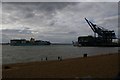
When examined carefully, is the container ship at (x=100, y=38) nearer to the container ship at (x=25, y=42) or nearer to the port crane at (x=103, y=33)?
the port crane at (x=103, y=33)

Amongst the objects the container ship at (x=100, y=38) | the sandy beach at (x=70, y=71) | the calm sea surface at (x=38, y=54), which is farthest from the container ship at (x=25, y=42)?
the sandy beach at (x=70, y=71)

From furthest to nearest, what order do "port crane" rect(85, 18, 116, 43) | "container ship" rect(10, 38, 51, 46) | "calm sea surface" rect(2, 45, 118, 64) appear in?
1. "container ship" rect(10, 38, 51, 46)
2. "port crane" rect(85, 18, 116, 43)
3. "calm sea surface" rect(2, 45, 118, 64)

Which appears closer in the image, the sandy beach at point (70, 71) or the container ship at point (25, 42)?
the sandy beach at point (70, 71)

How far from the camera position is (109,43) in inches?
5153

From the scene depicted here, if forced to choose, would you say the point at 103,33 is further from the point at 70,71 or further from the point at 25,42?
the point at 70,71

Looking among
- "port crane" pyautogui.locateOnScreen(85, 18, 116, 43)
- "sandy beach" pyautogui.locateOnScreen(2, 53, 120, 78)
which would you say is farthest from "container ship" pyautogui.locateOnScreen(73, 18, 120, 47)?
"sandy beach" pyautogui.locateOnScreen(2, 53, 120, 78)

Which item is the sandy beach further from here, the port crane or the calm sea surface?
the port crane

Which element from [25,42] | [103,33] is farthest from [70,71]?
[25,42]

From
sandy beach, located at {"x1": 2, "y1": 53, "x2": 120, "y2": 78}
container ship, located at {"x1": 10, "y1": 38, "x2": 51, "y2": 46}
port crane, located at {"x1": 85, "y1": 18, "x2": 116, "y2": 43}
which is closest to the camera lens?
sandy beach, located at {"x1": 2, "y1": 53, "x2": 120, "y2": 78}

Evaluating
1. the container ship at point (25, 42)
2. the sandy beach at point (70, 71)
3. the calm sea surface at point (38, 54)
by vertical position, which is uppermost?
the container ship at point (25, 42)

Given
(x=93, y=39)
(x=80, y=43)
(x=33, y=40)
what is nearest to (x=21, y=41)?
(x=33, y=40)

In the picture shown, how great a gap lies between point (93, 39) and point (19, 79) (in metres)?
122

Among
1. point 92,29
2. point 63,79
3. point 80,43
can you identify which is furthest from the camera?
point 80,43

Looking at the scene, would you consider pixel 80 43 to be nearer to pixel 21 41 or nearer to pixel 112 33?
pixel 112 33
